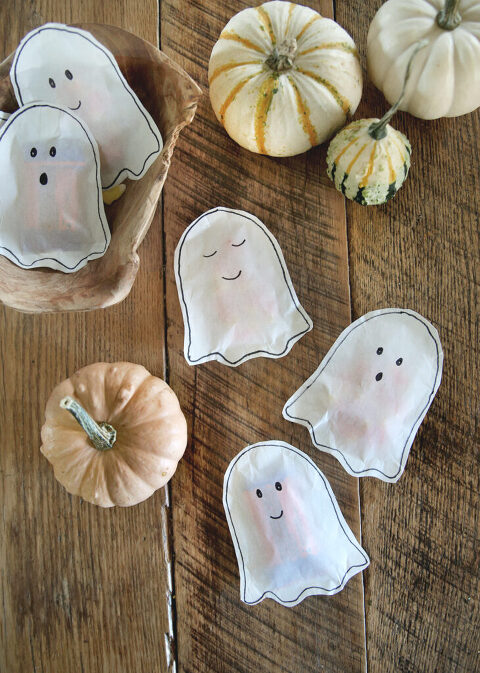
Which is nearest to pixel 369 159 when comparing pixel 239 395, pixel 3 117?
pixel 239 395

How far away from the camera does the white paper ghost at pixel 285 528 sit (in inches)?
33.4

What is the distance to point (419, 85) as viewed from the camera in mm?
806

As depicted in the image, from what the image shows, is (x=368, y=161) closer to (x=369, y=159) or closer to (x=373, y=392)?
(x=369, y=159)

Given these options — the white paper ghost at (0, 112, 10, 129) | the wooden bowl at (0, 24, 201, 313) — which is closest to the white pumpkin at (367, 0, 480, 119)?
the wooden bowl at (0, 24, 201, 313)

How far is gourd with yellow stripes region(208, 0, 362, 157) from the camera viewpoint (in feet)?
2.58

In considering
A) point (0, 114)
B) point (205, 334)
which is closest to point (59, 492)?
point (205, 334)

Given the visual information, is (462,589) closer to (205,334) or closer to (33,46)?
(205,334)

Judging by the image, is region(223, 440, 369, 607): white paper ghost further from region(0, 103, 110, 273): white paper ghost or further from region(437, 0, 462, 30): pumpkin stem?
region(437, 0, 462, 30): pumpkin stem

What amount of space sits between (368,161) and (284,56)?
0.17m

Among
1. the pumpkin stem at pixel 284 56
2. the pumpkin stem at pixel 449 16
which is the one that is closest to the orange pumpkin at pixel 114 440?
the pumpkin stem at pixel 284 56

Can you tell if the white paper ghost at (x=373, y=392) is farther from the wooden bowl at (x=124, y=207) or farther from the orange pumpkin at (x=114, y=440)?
the wooden bowl at (x=124, y=207)

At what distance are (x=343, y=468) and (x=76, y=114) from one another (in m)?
0.61

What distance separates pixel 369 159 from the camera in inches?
31.2

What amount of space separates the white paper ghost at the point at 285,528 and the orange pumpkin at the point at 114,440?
0.41 feet
